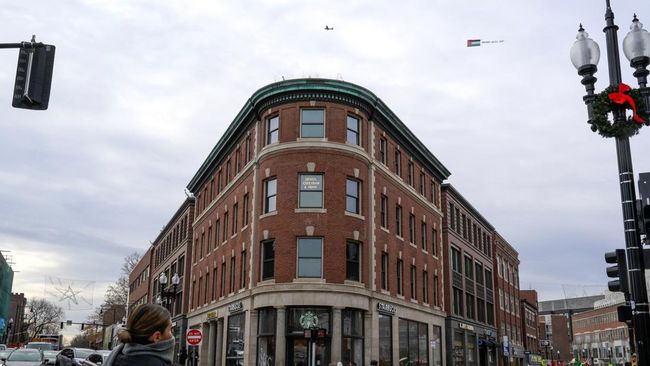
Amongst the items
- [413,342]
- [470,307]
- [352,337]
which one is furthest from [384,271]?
[470,307]

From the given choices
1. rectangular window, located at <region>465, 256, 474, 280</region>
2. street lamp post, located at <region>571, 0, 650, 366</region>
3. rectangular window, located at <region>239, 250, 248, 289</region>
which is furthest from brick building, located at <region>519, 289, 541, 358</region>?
street lamp post, located at <region>571, 0, 650, 366</region>

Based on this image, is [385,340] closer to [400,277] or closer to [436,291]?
[400,277]

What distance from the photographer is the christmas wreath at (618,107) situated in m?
11.3

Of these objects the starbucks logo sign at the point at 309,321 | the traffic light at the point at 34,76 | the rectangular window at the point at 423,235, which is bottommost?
the starbucks logo sign at the point at 309,321

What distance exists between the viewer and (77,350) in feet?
92.0

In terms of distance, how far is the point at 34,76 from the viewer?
12.3 meters

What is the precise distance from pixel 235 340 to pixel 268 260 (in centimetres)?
659

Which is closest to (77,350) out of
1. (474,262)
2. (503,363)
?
(474,262)

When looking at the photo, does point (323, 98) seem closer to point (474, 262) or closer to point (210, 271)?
point (210, 271)

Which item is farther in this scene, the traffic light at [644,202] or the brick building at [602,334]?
the brick building at [602,334]

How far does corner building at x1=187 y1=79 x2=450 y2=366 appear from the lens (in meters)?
31.7

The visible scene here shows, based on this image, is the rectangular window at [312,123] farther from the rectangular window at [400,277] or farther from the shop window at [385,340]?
the shop window at [385,340]

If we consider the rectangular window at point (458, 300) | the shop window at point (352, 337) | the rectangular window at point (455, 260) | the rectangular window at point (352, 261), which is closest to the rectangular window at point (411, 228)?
the rectangular window at point (352, 261)

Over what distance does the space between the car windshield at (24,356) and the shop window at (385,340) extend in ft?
55.7
